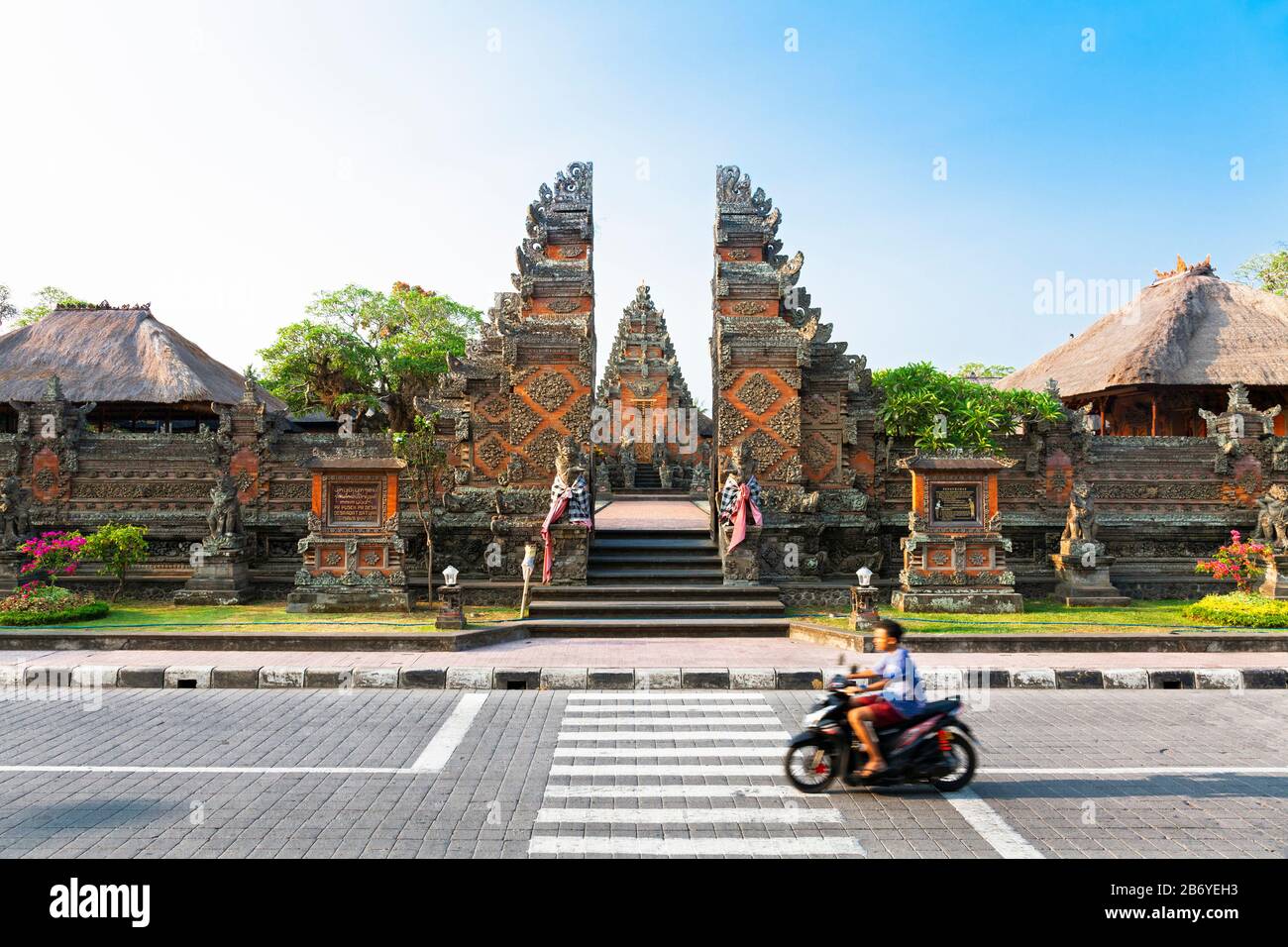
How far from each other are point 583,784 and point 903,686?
2538 millimetres

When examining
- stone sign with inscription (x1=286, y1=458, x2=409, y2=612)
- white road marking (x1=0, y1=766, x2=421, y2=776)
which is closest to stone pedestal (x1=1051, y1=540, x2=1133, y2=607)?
stone sign with inscription (x1=286, y1=458, x2=409, y2=612)

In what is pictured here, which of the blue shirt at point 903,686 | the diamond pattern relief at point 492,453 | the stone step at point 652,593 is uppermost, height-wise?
the diamond pattern relief at point 492,453

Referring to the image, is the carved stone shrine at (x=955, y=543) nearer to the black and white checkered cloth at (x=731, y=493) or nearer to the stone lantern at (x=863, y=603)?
the stone lantern at (x=863, y=603)

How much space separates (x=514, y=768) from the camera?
20.8 ft

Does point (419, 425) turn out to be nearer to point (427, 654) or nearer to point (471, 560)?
point (471, 560)

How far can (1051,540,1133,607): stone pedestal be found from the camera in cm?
1480

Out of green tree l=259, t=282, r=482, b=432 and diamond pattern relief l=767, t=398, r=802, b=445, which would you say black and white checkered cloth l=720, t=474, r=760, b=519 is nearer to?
diamond pattern relief l=767, t=398, r=802, b=445

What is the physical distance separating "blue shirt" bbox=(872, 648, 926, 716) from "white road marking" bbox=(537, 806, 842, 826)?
0.96 m

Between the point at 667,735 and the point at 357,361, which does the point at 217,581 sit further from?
the point at 357,361

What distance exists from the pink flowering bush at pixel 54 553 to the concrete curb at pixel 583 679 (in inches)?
191

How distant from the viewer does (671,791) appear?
5809mm

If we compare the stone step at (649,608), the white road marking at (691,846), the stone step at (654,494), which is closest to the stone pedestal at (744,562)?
the stone step at (649,608)

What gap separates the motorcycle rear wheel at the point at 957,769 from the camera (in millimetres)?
5781
